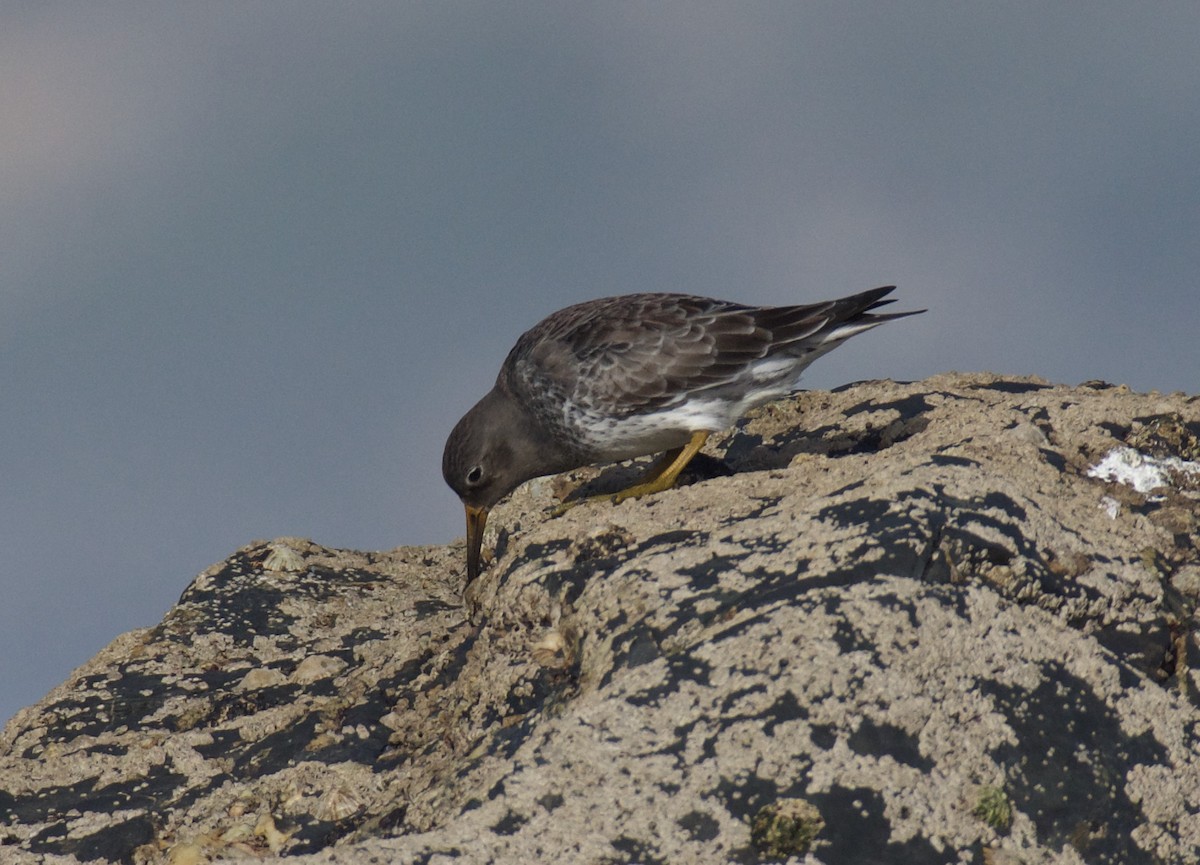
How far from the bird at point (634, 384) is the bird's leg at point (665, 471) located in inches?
0.4

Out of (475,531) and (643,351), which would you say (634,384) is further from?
(475,531)

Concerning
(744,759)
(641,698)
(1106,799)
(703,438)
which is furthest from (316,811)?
(703,438)

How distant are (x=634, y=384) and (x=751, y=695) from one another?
14.7 feet

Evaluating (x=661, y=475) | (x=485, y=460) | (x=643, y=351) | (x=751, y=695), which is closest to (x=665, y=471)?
(x=661, y=475)

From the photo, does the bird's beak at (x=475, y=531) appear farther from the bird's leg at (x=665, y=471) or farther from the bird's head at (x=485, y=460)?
the bird's leg at (x=665, y=471)

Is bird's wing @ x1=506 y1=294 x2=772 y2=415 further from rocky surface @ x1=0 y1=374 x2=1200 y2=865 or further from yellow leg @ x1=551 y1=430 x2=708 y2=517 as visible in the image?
rocky surface @ x1=0 y1=374 x2=1200 y2=865

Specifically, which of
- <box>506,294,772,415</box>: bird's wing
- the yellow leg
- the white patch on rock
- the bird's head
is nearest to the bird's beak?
the bird's head

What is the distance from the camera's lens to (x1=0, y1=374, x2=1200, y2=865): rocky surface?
442cm

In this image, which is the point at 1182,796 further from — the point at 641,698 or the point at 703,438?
the point at 703,438

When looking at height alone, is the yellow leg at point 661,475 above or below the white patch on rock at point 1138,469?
above

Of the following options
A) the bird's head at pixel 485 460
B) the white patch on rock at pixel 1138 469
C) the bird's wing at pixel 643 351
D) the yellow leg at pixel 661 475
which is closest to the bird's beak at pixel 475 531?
the bird's head at pixel 485 460

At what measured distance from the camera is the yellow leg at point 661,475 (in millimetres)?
8438

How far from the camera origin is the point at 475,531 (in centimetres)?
942

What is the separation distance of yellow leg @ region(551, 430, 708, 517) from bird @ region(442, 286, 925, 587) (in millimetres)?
13
